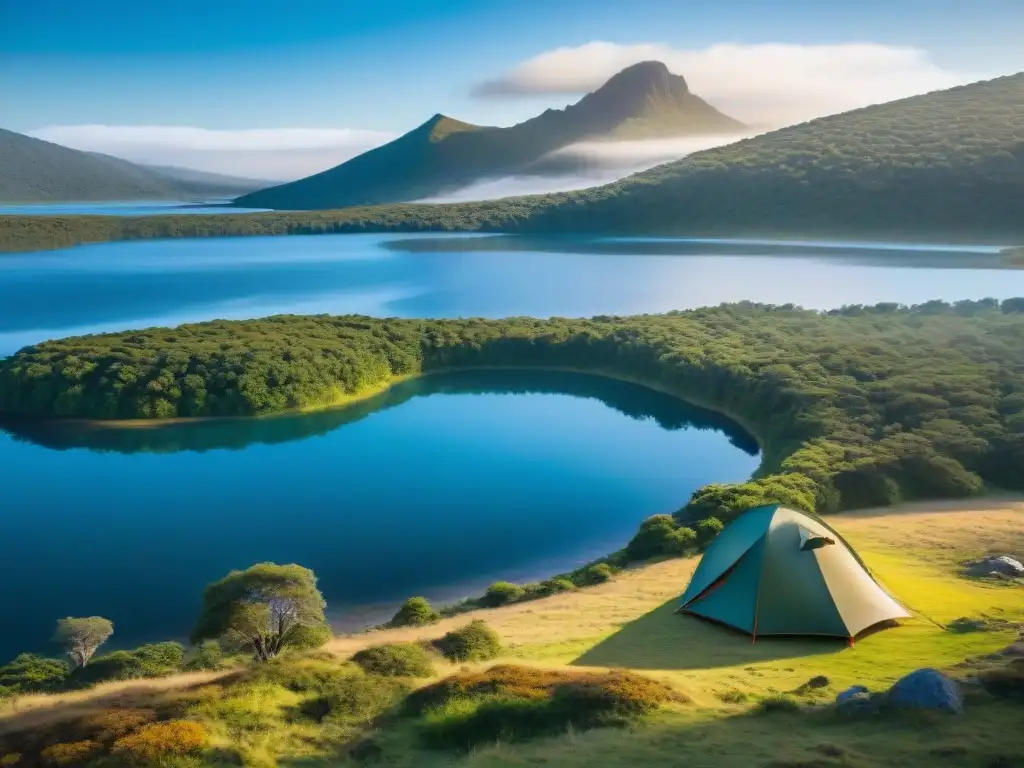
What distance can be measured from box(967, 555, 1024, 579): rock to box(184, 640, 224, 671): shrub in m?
21.1

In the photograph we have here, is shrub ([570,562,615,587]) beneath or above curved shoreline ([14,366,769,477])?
above

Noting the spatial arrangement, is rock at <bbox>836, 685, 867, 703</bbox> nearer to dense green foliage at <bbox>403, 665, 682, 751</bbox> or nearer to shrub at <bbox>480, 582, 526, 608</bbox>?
dense green foliage at <bbox>403, 665, 682, 751</bbox>

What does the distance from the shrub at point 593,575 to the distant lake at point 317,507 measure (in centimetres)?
230

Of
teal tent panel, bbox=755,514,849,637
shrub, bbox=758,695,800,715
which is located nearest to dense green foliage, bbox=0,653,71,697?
shrub, bbox=758,695,800,715

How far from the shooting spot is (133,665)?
2186cm

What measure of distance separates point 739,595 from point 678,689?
563cm

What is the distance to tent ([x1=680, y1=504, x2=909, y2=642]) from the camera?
19641 mm

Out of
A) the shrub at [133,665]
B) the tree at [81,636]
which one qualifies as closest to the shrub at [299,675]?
the shrub at [133,665]

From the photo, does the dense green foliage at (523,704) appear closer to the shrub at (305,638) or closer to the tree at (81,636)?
the shrub at (305,638)

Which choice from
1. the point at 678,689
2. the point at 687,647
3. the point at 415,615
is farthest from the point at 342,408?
the point at 678,689

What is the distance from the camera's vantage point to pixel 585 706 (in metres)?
14.3

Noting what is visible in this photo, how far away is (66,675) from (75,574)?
9.38m

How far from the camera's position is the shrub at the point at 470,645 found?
20.1 meters

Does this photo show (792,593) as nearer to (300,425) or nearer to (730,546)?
(730,546)
